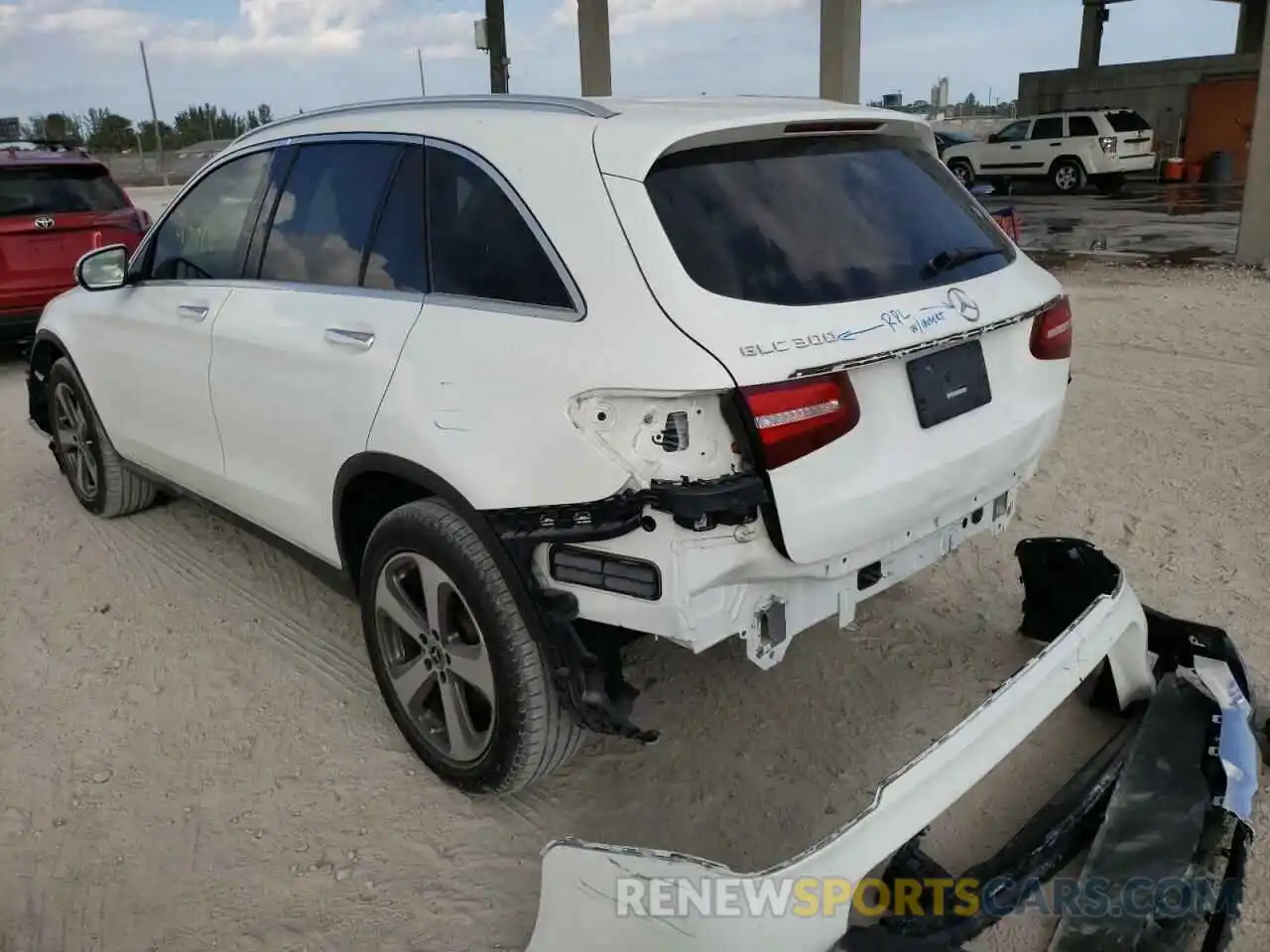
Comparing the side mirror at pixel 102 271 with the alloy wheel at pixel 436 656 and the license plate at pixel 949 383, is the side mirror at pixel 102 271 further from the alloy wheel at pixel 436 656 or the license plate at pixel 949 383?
the license plate at pixel 949 383

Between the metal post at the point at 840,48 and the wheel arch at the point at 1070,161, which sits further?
the wheel arch at the point at 1070,161

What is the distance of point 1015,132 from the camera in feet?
76.6

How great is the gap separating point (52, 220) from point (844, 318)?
7.87 meters

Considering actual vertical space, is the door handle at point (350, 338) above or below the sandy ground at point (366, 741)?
above

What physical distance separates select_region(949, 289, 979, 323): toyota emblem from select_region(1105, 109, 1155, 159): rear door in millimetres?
21842

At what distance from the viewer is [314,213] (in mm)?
3369

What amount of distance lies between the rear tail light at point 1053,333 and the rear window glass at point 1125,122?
70.9 ft

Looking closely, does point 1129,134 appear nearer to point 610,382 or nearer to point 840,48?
point 840,48

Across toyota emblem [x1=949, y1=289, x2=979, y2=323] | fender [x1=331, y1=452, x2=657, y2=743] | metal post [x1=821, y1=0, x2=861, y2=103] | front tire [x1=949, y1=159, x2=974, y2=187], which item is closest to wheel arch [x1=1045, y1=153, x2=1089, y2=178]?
front tire [x1=949, y1=159, x2=974, y2=187]

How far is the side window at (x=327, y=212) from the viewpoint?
3127mm

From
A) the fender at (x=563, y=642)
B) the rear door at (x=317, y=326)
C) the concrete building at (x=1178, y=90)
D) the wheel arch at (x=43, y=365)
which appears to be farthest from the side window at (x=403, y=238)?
the concrete building at (x=1178, y=90)

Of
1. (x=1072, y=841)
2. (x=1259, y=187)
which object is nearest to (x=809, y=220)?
(x=1072, y=841)

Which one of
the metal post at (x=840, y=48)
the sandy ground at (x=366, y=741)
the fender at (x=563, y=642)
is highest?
the metal post at (x=840, y=48)

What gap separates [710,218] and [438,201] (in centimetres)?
84
